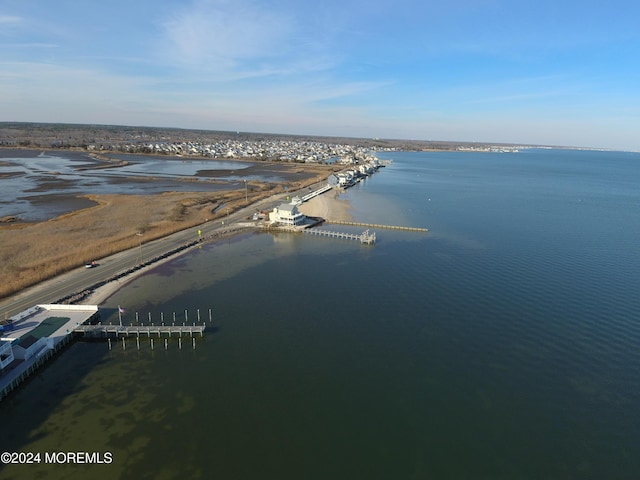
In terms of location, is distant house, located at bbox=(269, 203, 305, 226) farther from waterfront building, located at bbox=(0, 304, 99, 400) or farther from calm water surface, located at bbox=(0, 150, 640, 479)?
waterfront building, located at bbox=(0, 304, 99, 400)

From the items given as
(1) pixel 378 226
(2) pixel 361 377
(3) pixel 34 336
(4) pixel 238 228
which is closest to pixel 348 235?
(1) pixel 378 226

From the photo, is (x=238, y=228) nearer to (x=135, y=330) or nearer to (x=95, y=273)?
(x=95, y=273)

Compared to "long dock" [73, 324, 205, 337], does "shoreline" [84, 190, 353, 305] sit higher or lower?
higher

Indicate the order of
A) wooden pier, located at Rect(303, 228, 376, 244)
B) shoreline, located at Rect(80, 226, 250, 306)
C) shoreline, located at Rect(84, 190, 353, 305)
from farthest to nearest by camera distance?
wooden pier, located at Rect(303, 228, 376, 244)
shoreline, located at Rect(84, 190, 353, 305)
shoreline, located at Rect(80, 226, 250, 306)

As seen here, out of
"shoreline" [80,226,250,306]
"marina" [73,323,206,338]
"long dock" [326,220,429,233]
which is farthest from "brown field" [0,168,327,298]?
"long dock" [326,220,429,233]

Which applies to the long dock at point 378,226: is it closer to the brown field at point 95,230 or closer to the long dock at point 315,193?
the long dock at point 315,193

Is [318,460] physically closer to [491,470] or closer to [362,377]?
[362,377]
